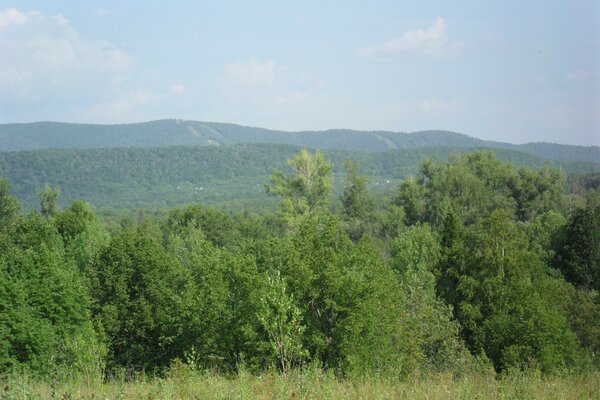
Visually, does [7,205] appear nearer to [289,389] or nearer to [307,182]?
[307,182]

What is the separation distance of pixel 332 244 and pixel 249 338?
5841 mm

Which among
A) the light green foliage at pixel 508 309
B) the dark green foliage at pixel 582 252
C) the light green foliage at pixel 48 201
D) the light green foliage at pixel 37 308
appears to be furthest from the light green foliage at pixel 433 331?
the light green foliage at pixel 48 201

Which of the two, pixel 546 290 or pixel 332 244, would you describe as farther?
pixel 546 290

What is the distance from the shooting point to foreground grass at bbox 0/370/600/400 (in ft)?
30.9

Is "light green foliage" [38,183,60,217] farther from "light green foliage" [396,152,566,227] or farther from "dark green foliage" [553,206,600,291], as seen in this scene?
"dark green foliage" [553,206,600,291]

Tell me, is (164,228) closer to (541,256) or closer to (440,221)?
(440,221)

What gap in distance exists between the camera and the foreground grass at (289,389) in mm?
9430

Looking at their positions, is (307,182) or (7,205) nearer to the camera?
(307,182)

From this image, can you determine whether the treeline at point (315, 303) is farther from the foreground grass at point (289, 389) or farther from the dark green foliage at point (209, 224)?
the dark green foliage at point (209, 224)

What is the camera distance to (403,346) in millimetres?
28344

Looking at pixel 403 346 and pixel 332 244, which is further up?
pixel 332 244

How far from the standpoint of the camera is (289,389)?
10078 mm

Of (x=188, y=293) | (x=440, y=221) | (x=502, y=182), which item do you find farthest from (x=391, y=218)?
(x=188, y=293)

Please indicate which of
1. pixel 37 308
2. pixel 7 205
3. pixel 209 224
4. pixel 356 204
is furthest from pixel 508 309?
pixel 7 205
